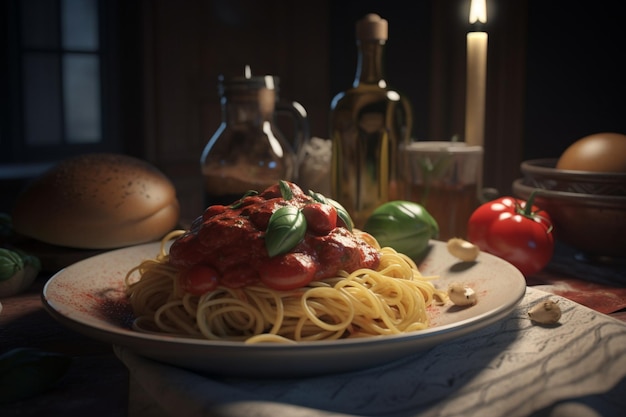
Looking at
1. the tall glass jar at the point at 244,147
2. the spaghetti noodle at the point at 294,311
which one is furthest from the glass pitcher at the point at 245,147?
the spaghetti noodle at the point at 294,311

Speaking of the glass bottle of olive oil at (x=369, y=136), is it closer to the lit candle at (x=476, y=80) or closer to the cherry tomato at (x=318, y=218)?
the lit candle at (x=476, y=80)

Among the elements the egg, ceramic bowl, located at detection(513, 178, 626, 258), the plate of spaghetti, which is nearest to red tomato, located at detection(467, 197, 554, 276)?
ceramic bowl, located at detection(513, 178, 626, 258)

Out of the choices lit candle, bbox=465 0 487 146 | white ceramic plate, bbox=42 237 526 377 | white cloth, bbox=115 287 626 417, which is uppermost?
lit candle, bbox=465 0 487 146

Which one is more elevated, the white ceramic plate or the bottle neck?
the bottle neck

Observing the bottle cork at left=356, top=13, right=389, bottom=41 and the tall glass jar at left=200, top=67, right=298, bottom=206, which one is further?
the tall glass jar at left=200, top=67, right=298, bottom=206

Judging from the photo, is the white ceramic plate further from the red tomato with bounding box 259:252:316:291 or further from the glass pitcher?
the glass pitcher

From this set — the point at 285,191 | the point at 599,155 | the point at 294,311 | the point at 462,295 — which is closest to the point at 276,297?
the point at 294,311
